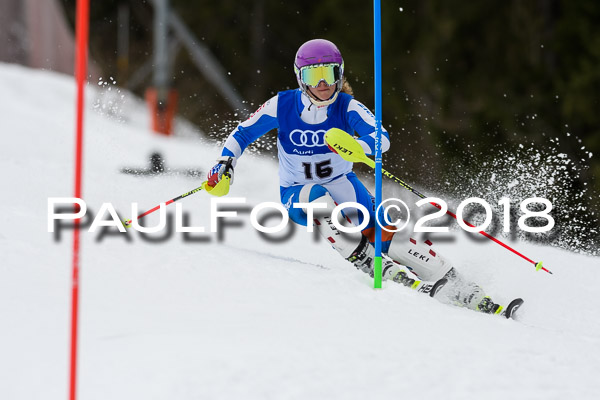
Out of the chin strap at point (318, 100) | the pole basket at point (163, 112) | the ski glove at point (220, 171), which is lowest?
the ski glove at point (220, 171)

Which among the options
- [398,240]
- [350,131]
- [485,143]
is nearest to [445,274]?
[398,240]

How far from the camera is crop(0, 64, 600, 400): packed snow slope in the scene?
2678 mm

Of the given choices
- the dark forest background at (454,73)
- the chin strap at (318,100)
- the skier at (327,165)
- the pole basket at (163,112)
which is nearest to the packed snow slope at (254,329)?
the skier at (327,165)

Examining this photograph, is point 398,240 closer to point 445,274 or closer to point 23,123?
point 445,274

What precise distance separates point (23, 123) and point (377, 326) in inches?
289

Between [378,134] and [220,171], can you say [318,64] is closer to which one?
[378,134]

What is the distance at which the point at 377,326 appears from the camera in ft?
10.6

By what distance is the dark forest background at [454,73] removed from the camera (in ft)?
43.7

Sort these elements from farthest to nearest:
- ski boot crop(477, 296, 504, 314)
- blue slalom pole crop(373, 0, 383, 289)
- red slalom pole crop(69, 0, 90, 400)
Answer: ski boot crop(477, 296, 504, 314), blue slalom pole crop(373, 0, 383, 289), red slalom pole crop(69, 0, 90, 400)

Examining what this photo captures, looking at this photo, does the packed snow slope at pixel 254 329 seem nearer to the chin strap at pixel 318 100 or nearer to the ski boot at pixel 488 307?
the ski boot at pixel 488 307

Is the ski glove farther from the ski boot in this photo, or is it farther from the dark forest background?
the dark forest background

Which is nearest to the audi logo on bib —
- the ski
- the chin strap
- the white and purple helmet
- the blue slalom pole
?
the chin strap

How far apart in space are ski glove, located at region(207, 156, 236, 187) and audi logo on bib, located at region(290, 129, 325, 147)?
398 mm

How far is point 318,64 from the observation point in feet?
13.6
